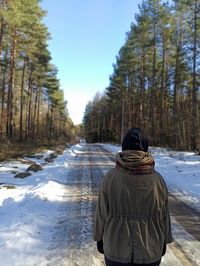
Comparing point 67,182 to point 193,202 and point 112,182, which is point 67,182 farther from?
point 112,182

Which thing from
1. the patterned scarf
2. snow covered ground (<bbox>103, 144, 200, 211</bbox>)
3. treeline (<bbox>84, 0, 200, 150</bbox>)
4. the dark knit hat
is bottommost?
snow covered ground (<bbox>103, 144, 200, 211</bbox>)

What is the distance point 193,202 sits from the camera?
Answer: 436 inches

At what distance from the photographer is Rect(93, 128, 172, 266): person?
3.20 meters

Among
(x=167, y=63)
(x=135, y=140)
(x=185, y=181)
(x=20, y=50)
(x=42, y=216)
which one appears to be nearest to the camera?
(x=135, y=140)

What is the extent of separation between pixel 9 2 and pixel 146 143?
2098 centimetres

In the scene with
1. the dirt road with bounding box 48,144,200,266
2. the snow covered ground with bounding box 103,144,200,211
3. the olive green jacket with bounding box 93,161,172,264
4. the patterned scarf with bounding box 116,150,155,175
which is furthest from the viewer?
the snow covered ground with bounding box 103,144,200,211

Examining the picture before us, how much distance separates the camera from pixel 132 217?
10.7 ft

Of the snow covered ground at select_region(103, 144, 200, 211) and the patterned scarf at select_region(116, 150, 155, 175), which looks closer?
the patterned scarf at select_region(116, 150, 155, 175)

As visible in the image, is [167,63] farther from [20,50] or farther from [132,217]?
[132,217]

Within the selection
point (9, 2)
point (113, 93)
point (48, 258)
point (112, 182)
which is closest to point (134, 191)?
point (112, 182)

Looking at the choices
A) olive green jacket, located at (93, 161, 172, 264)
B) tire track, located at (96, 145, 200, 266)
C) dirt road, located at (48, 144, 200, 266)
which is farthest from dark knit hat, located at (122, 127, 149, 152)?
tire track, located at (96, 145, 200, 266)

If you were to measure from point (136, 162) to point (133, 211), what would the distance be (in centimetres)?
41

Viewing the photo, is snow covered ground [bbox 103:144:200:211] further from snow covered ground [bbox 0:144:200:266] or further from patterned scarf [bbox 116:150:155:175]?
patterned scarf [bbox 116:150:155:175]

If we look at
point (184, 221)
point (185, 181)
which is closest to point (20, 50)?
point (185, 181)
